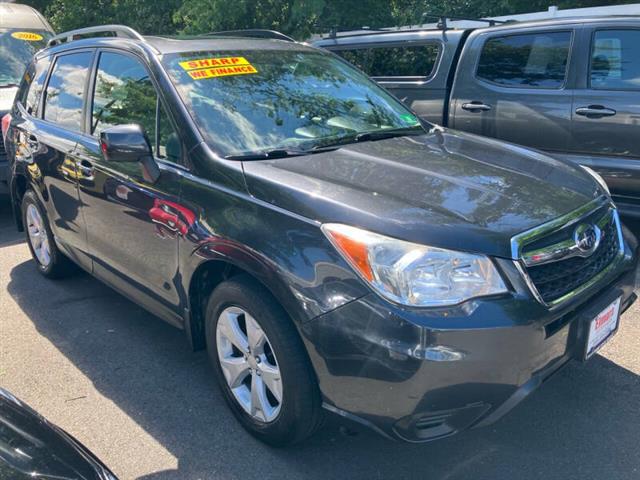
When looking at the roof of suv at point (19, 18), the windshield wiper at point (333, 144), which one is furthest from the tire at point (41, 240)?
the roof of suv at point (19, 18)

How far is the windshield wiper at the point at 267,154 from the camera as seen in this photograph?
2885 millimetres

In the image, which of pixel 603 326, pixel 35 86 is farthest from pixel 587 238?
pixel 35 86

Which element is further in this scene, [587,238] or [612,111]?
[612,111]

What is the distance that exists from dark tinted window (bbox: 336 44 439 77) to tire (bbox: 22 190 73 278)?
352cm

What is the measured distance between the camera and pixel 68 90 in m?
4.23

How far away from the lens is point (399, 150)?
3.13 m

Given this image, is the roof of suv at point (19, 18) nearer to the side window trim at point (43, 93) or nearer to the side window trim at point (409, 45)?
the side window trim at point (43, 93)

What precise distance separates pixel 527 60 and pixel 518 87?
0.80ft

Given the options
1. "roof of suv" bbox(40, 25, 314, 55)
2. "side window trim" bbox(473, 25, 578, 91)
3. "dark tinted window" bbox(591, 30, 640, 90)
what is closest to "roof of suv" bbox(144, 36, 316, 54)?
"roof of suv" bbox(40, 25, 314, 55)

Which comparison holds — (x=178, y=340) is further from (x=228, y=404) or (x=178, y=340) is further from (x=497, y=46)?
(x=497, y=46)

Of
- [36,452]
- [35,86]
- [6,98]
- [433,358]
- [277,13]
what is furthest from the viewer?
[277,13]

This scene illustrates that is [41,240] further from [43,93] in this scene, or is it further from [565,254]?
[565,254]

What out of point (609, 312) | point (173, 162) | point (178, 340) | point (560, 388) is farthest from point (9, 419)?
point (560, 388)

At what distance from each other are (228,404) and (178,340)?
1011mm
